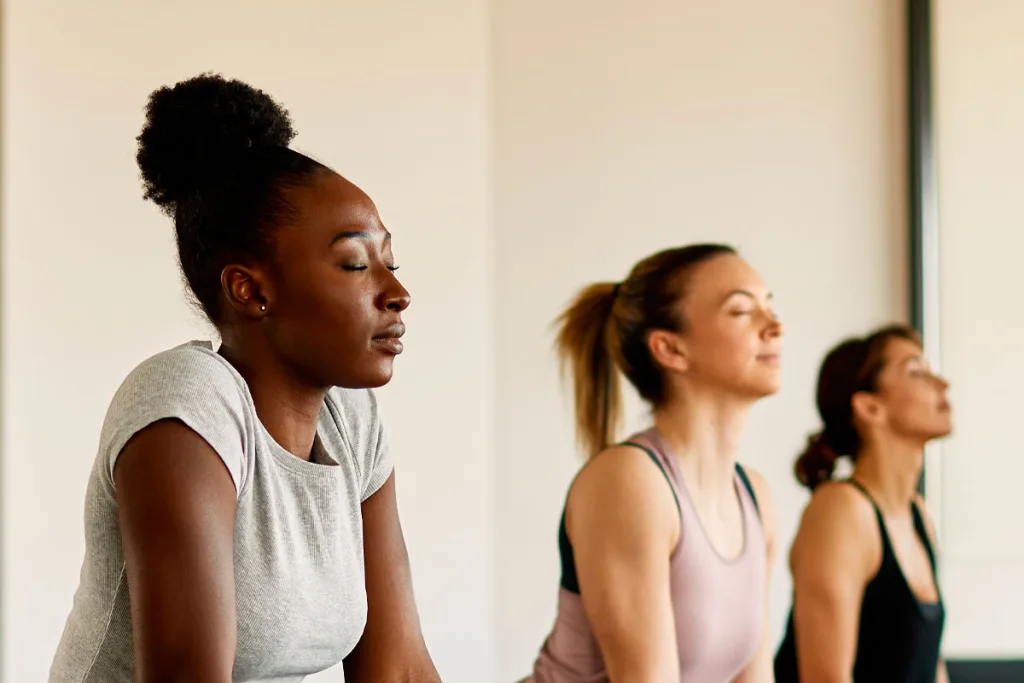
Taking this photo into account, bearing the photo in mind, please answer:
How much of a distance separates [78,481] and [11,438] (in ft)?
0.36

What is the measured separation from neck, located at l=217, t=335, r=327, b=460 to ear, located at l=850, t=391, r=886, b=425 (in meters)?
0.94

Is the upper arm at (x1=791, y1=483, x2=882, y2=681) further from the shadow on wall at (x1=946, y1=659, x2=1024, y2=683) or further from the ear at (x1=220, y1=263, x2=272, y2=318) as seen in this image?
the ear at (x1=220, y1=263, x2=272, y2=318)

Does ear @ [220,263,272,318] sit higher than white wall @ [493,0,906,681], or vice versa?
white wall @ [493,0,906,681]

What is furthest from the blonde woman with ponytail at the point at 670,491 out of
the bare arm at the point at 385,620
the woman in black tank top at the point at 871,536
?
the bare arm at the point at 385,620

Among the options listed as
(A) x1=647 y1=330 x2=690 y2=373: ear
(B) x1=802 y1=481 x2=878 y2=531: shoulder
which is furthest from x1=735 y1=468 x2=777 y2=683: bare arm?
(A) x1=647 y1=330 x2=690 y2=373: ear

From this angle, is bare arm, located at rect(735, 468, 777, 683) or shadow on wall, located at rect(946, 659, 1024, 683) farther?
shadow on wall, located at rect(946, 659, 1024, 683)

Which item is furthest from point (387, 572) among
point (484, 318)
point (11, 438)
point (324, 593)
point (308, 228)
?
point (484, 318)

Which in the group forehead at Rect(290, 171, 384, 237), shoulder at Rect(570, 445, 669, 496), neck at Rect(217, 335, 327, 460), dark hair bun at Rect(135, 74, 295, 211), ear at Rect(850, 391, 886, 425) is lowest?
shoulder at Rect(570, 445, 669, 496)

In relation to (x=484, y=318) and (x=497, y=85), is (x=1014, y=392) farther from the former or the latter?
(x=497, y=85)

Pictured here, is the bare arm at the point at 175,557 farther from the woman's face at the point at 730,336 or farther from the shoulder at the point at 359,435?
the woman's face at the point at 730,336

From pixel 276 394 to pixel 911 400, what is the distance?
3.28 feet

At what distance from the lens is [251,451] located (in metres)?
0.75

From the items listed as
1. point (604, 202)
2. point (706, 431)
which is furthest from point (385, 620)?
point (604, 202)

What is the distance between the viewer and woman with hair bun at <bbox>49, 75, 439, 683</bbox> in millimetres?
667
